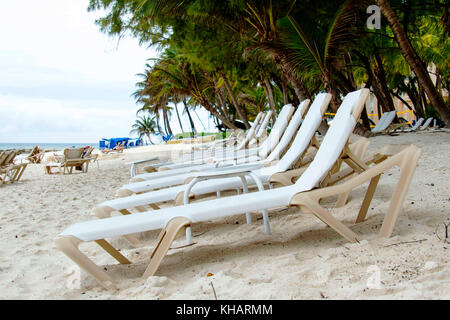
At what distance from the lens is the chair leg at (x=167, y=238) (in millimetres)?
2217

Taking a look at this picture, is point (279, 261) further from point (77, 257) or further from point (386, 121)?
point (386, 121)

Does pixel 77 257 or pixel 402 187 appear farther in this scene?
pixel 402 187

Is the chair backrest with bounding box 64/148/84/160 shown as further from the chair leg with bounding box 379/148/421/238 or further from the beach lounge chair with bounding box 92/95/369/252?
the chair leg with bounding box 379/148/421/238

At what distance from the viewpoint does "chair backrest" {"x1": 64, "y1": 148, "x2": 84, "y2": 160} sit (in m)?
11.7

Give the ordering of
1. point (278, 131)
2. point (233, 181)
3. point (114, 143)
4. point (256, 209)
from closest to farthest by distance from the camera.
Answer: point (256, 209)
point (233, 181)
point (278, 131)
point (114, 143)

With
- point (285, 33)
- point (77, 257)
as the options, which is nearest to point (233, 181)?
point (77, 257)

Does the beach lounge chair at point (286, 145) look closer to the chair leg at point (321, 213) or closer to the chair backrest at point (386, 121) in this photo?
the chair leg at point (321, 213)

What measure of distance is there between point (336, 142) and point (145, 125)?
66282mm

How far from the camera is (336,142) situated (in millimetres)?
2602

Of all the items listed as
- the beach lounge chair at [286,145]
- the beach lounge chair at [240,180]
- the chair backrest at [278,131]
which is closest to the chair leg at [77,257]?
the beach lounge chair at [240,180]

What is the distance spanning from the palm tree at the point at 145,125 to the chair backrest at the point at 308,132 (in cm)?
6407

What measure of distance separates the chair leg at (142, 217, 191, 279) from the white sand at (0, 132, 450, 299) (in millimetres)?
82

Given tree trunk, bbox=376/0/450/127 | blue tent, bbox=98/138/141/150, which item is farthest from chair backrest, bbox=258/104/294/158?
blue tent, bbox=98/138/141/150
